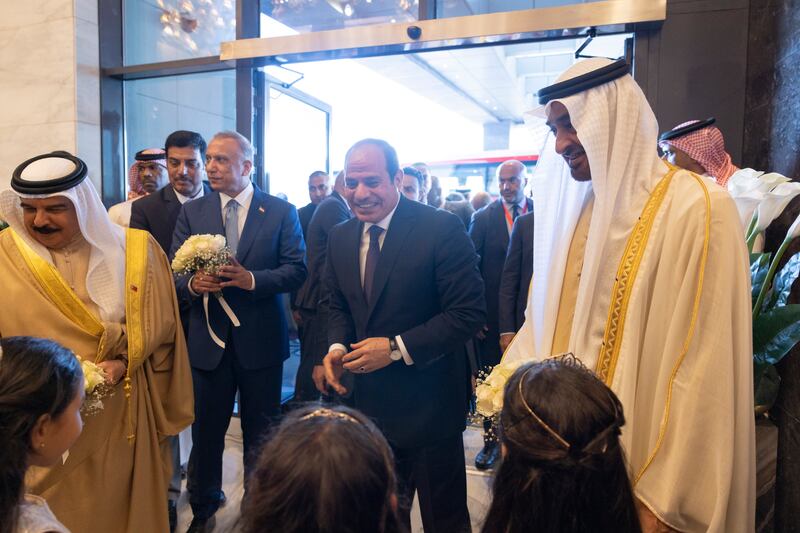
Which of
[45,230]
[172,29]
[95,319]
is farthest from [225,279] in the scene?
[172,29]

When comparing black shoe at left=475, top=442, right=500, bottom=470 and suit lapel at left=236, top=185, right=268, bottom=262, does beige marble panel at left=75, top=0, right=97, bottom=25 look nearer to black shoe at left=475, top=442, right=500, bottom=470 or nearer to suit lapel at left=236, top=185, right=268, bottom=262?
suit lapel at left=236, top=185, right=268, bottom=262

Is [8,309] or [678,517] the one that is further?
[8,309]

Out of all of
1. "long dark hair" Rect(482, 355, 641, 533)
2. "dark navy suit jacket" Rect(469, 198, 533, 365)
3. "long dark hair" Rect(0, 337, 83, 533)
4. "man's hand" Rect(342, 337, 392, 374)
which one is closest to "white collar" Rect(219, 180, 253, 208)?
"man's hand" Rect(342, 337, 392, 374)

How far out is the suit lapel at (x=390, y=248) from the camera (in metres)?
2.21

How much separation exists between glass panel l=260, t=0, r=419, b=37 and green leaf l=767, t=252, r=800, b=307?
10.5 ft

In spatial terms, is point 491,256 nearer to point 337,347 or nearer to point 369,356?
point 337,347

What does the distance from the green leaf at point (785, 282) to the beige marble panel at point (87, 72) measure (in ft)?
17.4

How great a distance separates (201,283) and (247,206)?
0.56 meters

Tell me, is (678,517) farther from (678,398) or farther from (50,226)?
(50,226)

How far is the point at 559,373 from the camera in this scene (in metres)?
1.15

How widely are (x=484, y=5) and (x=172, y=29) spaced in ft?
9.90

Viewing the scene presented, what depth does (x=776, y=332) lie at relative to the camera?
77.5 inches

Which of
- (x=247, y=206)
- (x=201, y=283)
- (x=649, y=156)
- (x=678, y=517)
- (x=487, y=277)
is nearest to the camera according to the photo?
(x=678, y=517)

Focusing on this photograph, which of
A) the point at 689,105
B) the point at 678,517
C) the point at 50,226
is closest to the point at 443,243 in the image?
the point at 678,517
